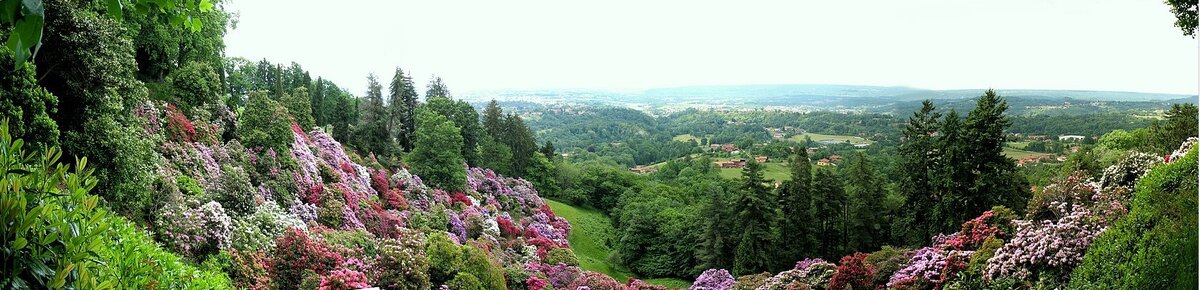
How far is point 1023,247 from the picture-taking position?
33.9ft

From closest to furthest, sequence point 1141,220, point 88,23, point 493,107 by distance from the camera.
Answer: point 1141,220 < point 88,23 < point 493,107

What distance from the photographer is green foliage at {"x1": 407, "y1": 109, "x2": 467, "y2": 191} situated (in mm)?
32469

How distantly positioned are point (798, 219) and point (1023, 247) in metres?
19.9

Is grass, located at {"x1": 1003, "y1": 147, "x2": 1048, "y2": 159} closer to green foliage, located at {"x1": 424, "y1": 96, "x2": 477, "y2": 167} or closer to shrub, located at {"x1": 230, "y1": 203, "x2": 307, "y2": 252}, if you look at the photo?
shrub, located at {"x1": 230, "y1": 203, "x2": 307, "y2": 252}

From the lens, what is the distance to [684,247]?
35375mm

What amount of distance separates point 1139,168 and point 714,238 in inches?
865

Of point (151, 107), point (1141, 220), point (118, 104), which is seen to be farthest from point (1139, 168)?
point (151, 107)

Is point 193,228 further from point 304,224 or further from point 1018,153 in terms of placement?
point 1018,153

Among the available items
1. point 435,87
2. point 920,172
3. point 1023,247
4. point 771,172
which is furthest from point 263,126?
point 771,172

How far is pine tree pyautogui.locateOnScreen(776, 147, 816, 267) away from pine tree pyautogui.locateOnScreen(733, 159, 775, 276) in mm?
839

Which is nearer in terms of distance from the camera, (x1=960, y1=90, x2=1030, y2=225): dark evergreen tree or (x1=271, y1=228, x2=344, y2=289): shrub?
(x1=271, y1=228, x2=344, y2=289): shrub

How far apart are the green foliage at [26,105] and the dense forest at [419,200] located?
38mm

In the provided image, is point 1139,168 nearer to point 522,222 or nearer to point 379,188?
point 379,188

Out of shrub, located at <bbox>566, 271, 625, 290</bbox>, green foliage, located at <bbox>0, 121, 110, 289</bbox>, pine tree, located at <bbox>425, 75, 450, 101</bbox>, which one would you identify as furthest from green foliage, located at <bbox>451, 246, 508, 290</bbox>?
pine tree, located at <bbox>425, 75, 450, 101</bbox>
